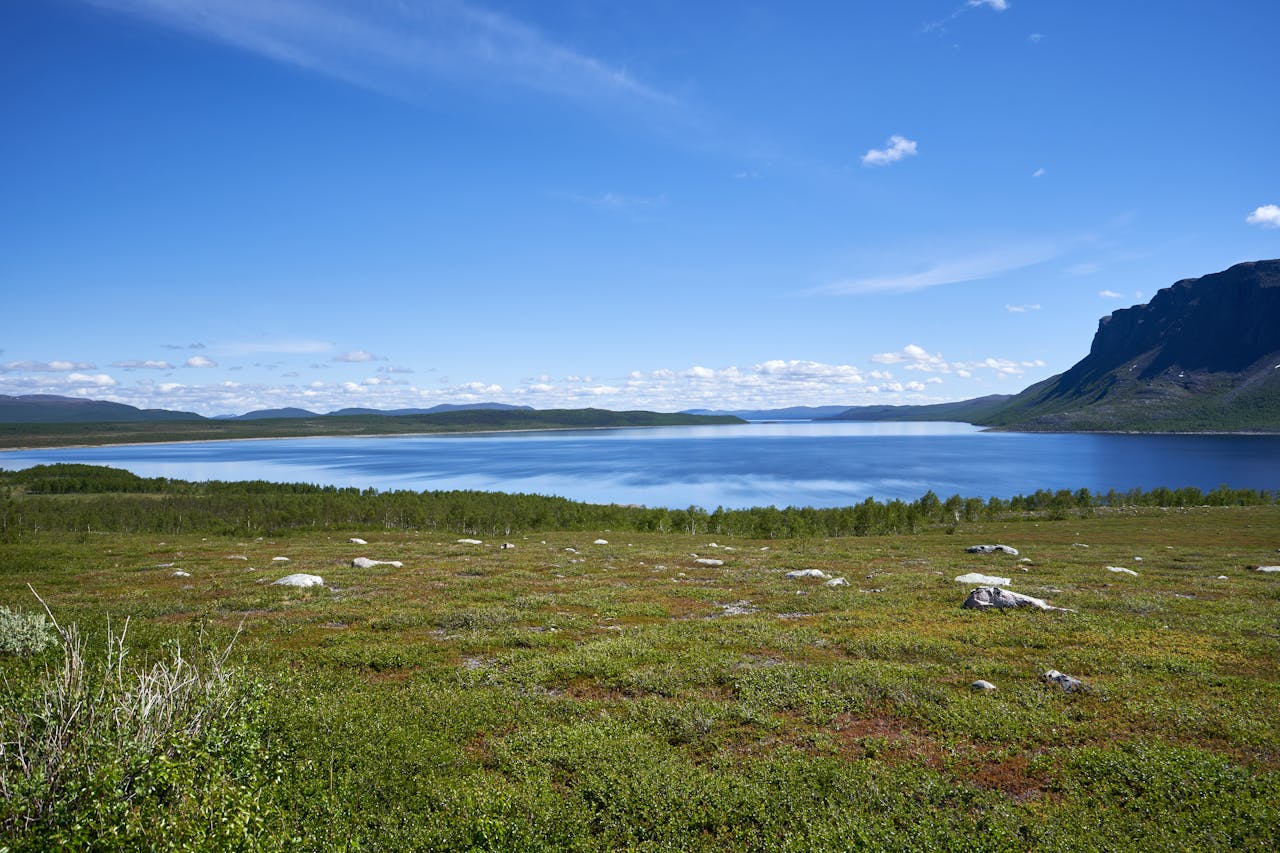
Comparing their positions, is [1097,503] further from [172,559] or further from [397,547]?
[172,559]

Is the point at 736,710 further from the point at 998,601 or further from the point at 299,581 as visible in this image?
the point at 299,581

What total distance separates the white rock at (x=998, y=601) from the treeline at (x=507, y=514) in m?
73.3

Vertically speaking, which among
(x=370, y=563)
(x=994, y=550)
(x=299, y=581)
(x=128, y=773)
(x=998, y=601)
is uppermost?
(x=128, y=773)

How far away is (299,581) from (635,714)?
24880 mm

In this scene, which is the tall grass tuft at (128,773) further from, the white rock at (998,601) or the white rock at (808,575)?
A: the white rock at (808,575)

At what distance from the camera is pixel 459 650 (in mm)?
21344

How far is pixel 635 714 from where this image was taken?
15.5 metres

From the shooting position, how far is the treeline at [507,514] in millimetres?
105375

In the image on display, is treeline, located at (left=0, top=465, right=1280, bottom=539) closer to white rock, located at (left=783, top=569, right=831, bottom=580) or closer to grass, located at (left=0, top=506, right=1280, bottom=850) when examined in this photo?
white rock, located at (left=783, top=569, right=831, bottom=580)

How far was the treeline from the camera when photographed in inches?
4149

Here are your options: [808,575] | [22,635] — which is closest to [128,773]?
[22,635]

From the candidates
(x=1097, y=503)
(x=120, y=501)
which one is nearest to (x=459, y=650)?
(x=1097, y=503)

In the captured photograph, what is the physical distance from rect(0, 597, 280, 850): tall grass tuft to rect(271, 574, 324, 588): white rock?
22.2 meters

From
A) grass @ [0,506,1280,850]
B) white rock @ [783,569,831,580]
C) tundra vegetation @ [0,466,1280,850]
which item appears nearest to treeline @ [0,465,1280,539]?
white rock @ [783,569,831,580]
